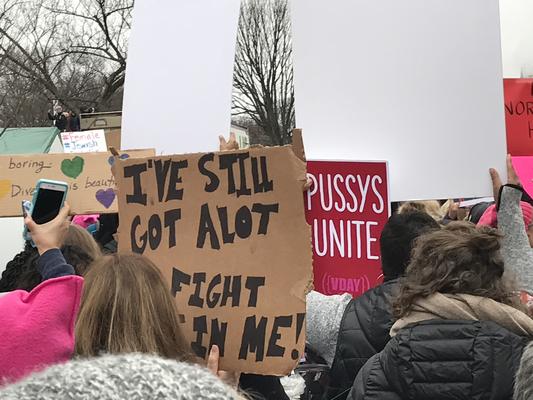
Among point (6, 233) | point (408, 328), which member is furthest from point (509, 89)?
point (6, 233)

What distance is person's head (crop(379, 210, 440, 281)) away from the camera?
3.09 meters

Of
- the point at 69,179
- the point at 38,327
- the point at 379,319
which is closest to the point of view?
the point at 38,327

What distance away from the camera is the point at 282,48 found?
17.4 m

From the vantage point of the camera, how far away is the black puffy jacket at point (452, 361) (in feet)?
6.82

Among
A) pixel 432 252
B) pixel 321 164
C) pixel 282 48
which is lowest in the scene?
pixel 432 252

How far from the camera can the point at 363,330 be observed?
2.78 meters

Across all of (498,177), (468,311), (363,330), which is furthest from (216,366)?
(498,177)

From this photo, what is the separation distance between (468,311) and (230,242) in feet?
2.57

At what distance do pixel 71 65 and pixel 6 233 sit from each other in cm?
1654

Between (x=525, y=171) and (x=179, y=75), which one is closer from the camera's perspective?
(x=525, y=171)

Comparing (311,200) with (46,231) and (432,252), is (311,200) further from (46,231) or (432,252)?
(46,231)

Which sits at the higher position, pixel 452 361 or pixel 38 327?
pixel 38 327

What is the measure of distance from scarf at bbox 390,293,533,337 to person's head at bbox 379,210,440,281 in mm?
747

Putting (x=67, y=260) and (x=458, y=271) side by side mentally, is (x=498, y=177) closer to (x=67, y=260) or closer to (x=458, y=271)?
(x=458, y=271)
